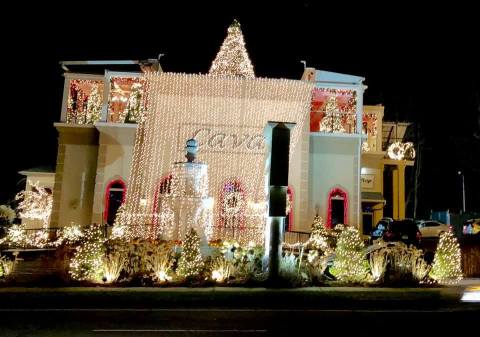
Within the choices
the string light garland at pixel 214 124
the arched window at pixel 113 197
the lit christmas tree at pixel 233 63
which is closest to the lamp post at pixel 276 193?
the string light garland at pixel 214 124

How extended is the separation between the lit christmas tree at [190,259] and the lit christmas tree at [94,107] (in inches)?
512

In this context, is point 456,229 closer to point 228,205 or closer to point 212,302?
point 228,205

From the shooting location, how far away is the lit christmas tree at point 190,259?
41.4 feet

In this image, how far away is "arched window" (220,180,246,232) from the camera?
2113 centimetres

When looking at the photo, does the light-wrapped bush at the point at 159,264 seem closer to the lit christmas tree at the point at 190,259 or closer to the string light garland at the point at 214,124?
the lit christmas tree at the point at 190,259

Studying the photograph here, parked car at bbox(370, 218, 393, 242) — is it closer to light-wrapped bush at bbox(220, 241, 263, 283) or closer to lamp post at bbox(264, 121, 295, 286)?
light-wrapped bush at bbox(220, 241, 263, 283)

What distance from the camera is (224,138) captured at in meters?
22.0

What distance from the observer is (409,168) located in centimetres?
4344

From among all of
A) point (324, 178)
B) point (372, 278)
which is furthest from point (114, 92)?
point (372, 278)

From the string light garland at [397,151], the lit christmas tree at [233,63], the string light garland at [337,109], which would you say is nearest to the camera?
the lit christmas tree at [233,63]

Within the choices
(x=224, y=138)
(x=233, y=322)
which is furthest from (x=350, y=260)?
(x=224, y=138)

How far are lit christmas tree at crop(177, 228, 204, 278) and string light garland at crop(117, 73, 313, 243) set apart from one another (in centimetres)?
851

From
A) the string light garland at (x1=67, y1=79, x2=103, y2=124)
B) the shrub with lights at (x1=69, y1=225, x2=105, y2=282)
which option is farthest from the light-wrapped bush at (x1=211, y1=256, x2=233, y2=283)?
the string light garland at (x1=67, y1=79, x2=103, y2=124)

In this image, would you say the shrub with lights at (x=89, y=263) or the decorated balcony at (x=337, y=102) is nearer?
the shrub with lights at (x=89, y=263)
